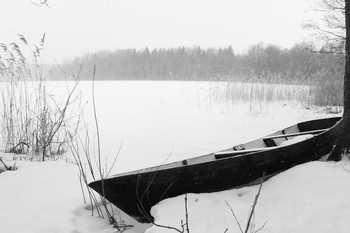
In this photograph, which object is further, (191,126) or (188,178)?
(191,126)

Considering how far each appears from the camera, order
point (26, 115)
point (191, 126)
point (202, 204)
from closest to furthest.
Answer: point (202, 204), point (26, 115), point (191, 126)

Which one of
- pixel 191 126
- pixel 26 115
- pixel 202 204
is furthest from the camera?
pixel 191 126

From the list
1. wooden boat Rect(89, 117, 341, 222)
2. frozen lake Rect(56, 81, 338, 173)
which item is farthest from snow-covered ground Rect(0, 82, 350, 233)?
frozen lake Rect(56, 81, 338, 173)

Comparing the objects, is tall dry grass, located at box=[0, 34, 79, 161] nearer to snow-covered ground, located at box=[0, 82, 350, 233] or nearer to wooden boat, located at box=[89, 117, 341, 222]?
snow-covered ground, located at box=[0, 82, 350, 233]

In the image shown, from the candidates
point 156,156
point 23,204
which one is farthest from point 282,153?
point 23,204

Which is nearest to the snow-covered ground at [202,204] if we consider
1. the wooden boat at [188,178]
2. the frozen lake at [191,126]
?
the wooden boat at [188,178]

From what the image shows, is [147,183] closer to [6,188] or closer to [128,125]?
[6,188]

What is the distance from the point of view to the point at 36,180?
9.54 ft

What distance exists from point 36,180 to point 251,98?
8.51 metres

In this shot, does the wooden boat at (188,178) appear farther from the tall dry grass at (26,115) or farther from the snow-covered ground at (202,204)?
the tall dry grass at (26,115)

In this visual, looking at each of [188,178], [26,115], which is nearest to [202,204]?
[188,178]

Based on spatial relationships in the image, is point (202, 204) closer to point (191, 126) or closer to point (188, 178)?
point (188, 178)

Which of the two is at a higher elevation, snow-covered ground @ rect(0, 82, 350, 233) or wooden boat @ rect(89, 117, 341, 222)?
wooden boat @ rect(89, 117, 341, 222)

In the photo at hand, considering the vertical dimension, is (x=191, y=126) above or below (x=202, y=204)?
above
